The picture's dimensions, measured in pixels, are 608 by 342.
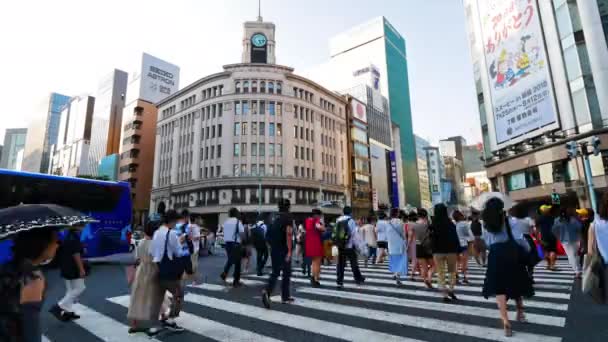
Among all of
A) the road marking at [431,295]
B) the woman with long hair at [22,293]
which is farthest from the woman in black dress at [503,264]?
the woman with long hair at [22,293]

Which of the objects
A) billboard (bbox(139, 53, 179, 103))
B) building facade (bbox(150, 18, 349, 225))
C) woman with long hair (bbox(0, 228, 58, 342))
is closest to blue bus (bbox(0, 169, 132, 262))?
woman with long hair (bbox(0, 228, 58, 342))

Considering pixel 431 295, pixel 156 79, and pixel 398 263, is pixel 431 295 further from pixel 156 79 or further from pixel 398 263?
pixel 156 79

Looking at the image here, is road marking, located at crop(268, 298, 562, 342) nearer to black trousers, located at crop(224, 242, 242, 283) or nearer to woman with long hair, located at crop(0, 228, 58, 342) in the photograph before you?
black trousers, located at crop(224, 242, 242, 283)

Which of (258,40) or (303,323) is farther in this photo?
(258,40)

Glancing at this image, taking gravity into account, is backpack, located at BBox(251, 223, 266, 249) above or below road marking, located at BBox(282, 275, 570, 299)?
above

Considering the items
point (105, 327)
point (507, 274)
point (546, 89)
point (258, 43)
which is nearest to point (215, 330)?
point (105, 327)

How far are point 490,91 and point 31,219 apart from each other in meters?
33.8

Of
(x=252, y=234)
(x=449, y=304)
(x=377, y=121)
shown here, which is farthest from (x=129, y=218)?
(x=377, y=121)

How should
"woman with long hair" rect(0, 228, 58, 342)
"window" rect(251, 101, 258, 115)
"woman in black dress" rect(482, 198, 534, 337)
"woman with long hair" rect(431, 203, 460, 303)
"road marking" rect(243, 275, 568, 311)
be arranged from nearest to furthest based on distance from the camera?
"woman with long hair" rect(0, 228, 58, 342)
"woman in black dress" rect(482, 198, 534, 337)
"road marking" rect(243, 275, 568, 311)
"woman with long hair" rect(431, 203, 460, 303)
"window" rect(251, 101, 258, 115)

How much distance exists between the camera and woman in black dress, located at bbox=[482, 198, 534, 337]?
168 inches

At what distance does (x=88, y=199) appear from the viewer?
1239 centimetres

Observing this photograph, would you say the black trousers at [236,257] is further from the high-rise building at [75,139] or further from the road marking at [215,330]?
the high-rise building at [75,139]

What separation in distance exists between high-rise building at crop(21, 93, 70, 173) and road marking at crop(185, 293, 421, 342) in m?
132

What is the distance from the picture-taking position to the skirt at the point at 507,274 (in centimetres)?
427
